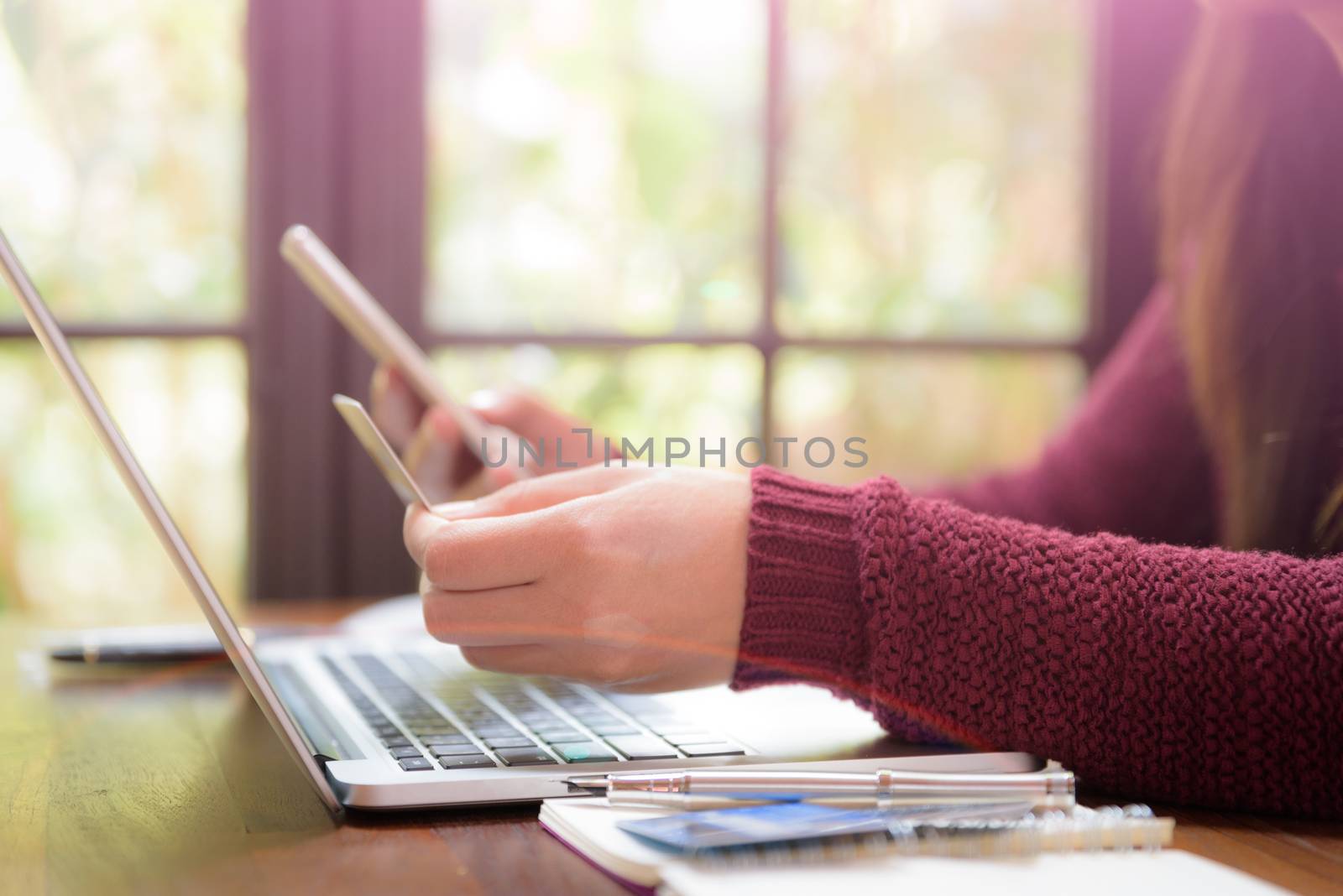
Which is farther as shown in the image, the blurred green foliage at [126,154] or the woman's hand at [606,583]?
the blurred green foliage at [126,154]

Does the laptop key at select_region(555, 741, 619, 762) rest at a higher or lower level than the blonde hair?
lower

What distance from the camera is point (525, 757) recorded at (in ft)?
1.44

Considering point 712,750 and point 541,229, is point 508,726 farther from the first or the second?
point 541,229

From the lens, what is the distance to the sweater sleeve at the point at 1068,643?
0.44 meters

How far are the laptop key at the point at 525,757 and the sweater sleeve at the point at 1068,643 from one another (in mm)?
85

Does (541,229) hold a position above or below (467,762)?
above

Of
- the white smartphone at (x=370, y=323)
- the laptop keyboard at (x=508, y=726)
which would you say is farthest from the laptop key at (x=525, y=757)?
the white smartphone at (x=370, y=323)

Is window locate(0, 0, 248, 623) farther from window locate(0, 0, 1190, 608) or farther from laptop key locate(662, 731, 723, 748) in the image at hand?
laptop key locate(662, 731, 723, 748)

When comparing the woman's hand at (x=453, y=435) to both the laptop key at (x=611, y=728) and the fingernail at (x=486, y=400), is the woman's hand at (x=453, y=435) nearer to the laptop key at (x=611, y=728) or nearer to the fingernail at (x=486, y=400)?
the fingernail at (x=486, y=400)

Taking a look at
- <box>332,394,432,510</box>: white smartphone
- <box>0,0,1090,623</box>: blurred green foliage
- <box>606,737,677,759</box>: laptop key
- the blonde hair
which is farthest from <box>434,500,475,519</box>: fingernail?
<box>0,0,1090,623</box>: blurred green foliage

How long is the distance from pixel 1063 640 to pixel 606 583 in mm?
169

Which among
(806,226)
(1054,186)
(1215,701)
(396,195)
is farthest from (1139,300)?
(1215,701)

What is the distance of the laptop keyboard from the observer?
45 centimetres
